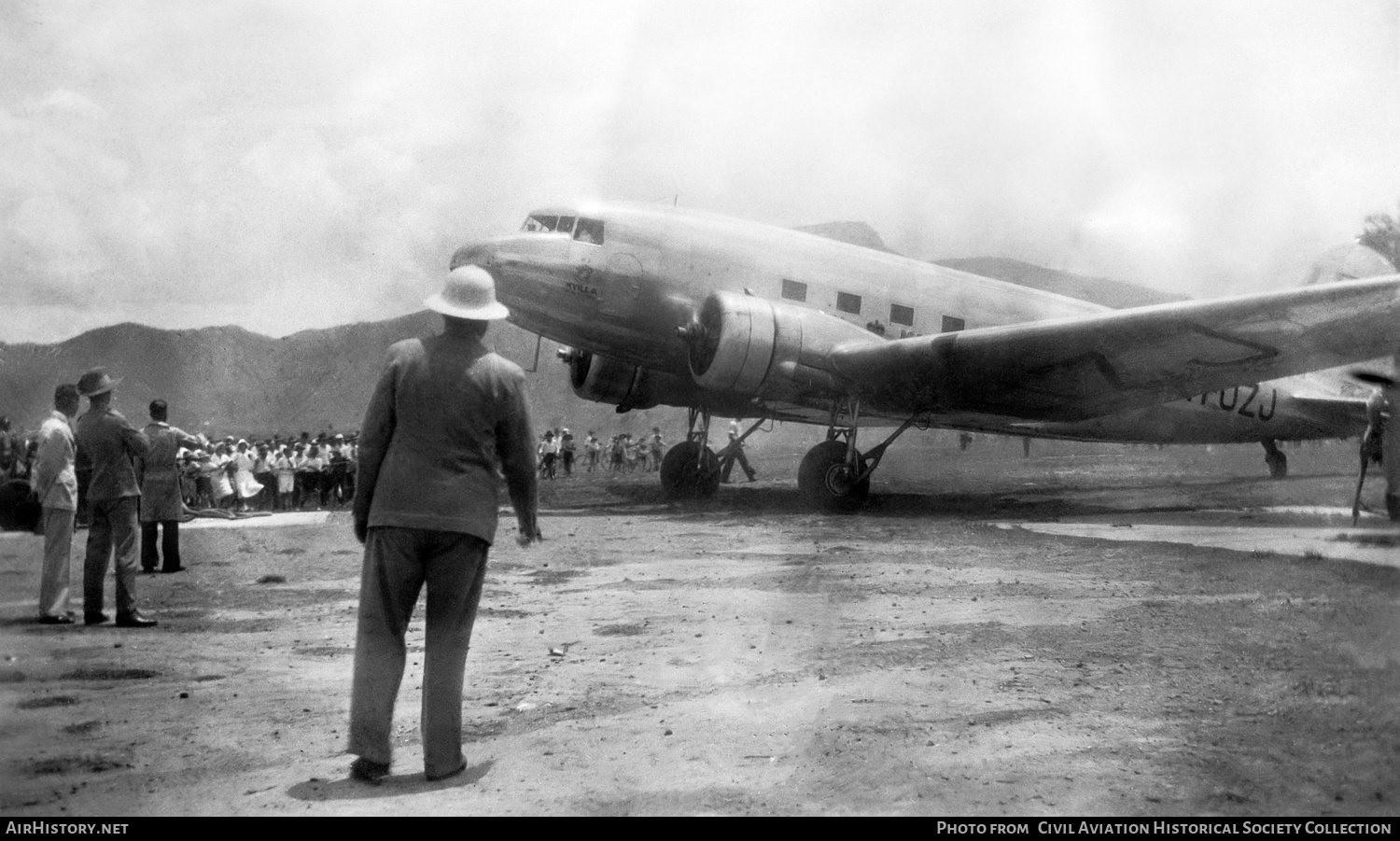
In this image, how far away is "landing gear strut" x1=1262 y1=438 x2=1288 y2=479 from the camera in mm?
14500

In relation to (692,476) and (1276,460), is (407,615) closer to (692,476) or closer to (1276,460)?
(692,476)

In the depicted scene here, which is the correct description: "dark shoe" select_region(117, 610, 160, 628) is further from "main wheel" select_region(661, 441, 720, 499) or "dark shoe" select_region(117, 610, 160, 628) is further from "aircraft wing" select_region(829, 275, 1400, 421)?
"main wheel" select_region(661, 441, 720, 499)

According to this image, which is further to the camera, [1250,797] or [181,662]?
[181,662]

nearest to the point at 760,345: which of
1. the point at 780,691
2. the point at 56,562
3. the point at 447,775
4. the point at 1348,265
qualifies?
the point at 1348,265

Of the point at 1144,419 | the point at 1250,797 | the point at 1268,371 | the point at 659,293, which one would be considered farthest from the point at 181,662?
the point at 1144,419

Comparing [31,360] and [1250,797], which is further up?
[31,360]

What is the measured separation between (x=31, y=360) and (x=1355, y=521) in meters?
9.96

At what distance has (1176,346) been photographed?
33.4ft

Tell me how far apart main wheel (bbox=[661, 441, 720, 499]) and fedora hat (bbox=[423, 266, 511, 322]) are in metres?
10.1

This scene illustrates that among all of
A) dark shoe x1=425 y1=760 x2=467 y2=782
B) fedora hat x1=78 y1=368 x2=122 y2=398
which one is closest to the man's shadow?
dark shoe x1=425 y1=760 x2=467 y2=782

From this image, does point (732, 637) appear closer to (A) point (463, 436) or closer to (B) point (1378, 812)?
(A) point (463, 436)

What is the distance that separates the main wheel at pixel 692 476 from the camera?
13.6 meters

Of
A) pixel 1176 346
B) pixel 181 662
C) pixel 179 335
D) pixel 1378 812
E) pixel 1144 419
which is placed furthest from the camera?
pixel 1144 419

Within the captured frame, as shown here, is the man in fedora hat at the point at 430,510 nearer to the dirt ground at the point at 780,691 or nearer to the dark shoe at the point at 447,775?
the dark shoe at the point at 447,775
